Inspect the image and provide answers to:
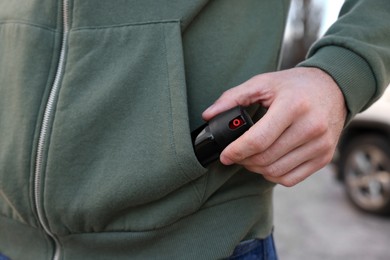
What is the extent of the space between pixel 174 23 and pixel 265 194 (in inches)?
17.8

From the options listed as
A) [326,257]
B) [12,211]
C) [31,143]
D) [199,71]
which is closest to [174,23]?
[199,71]

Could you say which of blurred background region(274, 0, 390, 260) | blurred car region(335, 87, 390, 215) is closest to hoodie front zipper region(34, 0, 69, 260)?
blurred background region(274, 0, 390, 260)

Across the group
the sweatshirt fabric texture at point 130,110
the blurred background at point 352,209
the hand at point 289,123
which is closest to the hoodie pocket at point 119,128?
the sweatshirt fabric texture at point 130,110

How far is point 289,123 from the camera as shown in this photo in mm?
827

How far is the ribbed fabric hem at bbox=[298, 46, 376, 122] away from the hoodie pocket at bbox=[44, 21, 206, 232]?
29cm

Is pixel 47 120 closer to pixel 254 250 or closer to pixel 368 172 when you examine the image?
pixel 254 250

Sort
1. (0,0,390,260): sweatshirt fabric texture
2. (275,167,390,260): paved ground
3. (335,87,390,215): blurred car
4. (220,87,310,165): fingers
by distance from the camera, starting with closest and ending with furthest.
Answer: (220,87,310,165): fingers < (0,0,390,260): sweatshirt fabric texture < (275,167,390,260): paved ground < (335,87,390,215): blurred car

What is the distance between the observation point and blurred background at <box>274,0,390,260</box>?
3898 millimetres

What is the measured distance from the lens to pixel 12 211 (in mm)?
1044

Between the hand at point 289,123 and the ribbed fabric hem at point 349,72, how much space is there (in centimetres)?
1

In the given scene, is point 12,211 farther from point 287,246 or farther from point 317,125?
point 287,246

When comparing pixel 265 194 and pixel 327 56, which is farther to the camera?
pixel 265 194

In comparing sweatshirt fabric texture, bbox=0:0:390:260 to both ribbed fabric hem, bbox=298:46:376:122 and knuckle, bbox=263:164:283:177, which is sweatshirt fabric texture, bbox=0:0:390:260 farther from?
knuckle, bbox=263:164:283:177

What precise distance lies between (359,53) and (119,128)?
519 millimetres
